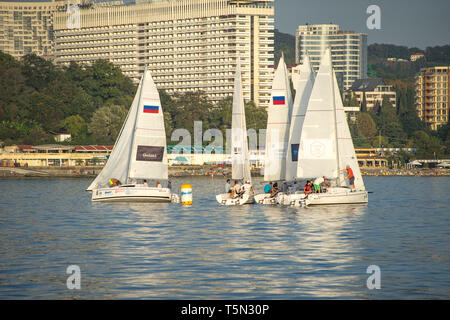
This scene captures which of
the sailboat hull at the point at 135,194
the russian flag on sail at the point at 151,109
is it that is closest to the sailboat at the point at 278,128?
the sailboat hull at the point at 135,194

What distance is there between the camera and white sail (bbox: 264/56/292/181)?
A: 6222 centimetres

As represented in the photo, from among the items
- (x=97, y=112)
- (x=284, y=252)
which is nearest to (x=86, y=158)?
(x=97, y=112)

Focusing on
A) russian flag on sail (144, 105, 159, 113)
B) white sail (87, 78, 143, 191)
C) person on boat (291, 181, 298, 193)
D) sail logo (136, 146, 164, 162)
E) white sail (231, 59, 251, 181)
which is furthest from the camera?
white sail (87, 78, 143, 191)

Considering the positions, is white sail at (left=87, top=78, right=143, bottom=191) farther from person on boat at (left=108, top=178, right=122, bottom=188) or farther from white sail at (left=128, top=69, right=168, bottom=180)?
white sail at (left=128, top=69, right=168, bottom=180)

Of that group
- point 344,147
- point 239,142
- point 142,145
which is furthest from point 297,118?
point 142,145

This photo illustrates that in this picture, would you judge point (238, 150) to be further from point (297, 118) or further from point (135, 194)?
point (135, 194)

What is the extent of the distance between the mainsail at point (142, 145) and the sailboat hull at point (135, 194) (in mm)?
1379

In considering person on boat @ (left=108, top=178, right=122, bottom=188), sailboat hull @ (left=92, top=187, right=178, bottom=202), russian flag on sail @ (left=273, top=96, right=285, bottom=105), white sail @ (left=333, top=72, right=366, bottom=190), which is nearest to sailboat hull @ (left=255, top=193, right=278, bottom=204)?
white sail @ (left=333, top=72, right=366, bottom=190)

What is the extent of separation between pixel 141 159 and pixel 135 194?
2.95 meters

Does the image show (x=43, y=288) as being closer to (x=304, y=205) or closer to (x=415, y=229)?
(x=415, y=229)

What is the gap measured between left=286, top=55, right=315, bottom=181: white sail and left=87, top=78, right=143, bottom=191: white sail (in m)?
12.5

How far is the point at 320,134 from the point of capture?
58281 mm

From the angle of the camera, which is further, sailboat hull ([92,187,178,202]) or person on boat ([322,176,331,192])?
sailboat hull ([92,187,178,202])

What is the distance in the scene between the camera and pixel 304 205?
5550cm
